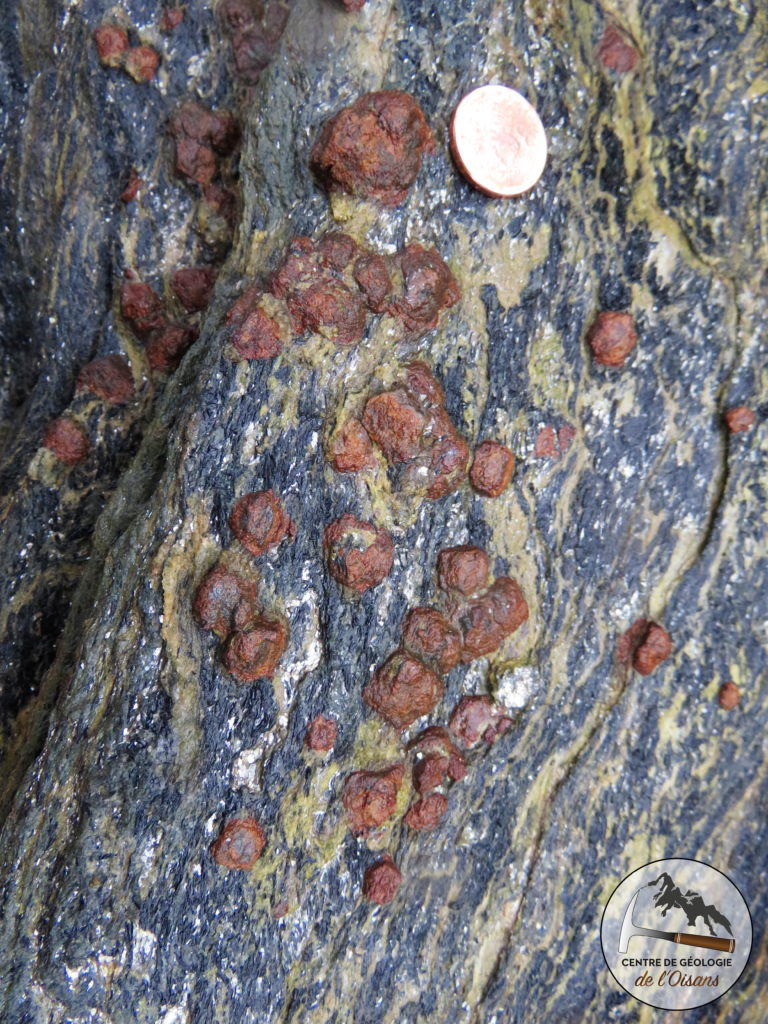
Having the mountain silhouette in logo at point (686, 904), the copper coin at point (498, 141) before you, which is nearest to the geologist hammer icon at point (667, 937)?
the mountain silhouette in logo at point (686, 904)

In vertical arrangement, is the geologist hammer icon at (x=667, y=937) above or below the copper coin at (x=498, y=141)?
below

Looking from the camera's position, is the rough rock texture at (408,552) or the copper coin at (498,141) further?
the copper coin at (498,141)

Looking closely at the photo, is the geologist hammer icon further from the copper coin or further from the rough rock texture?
the copper coin

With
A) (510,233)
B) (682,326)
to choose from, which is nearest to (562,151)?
(510,233)

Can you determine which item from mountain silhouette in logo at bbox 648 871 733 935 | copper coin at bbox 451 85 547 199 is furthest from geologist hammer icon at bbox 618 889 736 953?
copper coin at bbox 451 85 547 199

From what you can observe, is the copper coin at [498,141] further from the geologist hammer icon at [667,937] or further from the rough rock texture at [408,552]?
the geologist hammer icon at [667,937]

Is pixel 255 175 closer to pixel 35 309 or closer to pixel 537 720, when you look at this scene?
pixel 35 309
